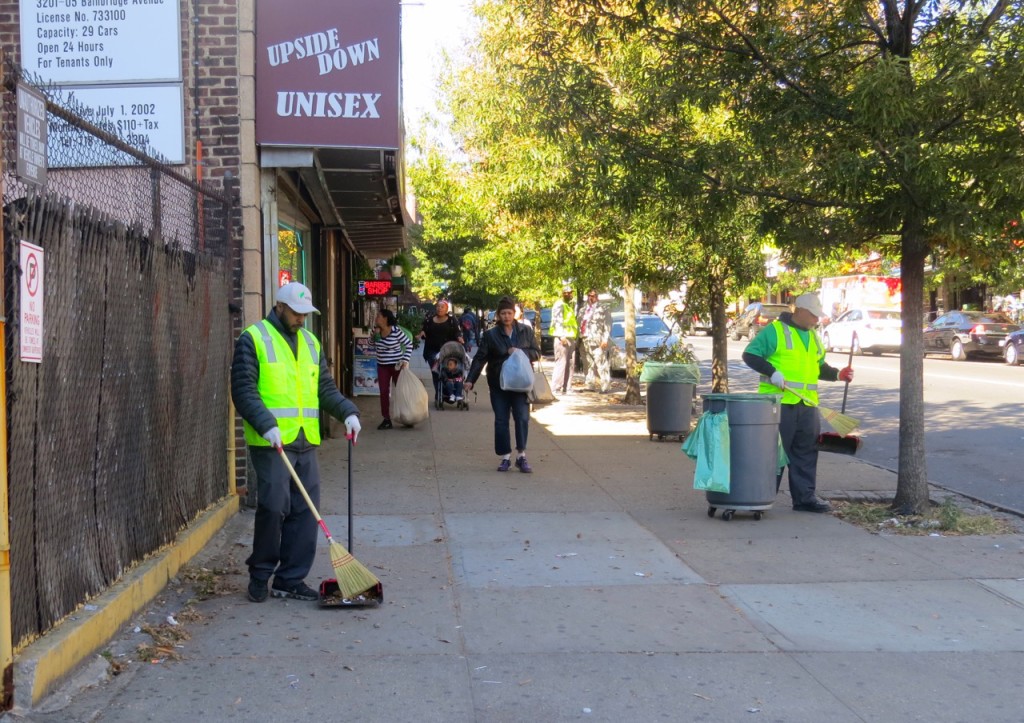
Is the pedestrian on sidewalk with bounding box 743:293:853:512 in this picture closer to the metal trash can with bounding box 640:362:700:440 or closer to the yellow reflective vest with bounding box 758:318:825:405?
A: the yellow reflective vest with bounding box 758:318:825:405

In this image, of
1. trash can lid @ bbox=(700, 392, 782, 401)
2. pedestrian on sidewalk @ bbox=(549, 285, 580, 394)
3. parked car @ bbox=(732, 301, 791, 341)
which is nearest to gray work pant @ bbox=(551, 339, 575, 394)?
pedestrian on sidewalk @ bbox=(549, 285, 580, 394)

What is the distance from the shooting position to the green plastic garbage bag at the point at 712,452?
8.58 meters

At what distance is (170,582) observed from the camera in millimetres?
6570

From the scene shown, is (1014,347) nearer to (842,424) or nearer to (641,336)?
(641,336)

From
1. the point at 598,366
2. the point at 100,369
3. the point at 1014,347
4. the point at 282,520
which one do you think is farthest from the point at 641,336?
the point at 100,369

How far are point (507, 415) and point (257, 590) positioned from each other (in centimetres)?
509

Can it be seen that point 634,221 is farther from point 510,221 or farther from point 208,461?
point 208,461

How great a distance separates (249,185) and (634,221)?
6.06m

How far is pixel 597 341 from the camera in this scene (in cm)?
2088

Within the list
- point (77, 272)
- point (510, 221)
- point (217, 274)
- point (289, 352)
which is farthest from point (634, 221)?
point (77, 272)

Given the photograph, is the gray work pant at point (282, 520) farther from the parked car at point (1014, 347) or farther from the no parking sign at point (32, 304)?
the parked car at point (1014, 347)

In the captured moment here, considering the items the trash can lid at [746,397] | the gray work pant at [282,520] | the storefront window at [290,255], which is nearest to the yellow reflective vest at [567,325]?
the storefront window at [290,255]

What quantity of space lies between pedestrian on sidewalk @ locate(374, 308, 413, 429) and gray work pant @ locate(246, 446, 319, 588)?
8.38 meters

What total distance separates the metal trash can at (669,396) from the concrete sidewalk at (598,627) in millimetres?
4013
